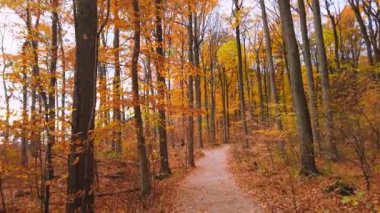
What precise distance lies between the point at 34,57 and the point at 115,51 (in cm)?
341

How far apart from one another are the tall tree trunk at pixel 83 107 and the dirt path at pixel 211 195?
160 inches

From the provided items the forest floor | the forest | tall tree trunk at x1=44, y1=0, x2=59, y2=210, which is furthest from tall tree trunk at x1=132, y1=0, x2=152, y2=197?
the forest floor

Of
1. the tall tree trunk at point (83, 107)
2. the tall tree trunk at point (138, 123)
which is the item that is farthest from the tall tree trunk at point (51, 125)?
the tall tree trunk at point (138, 123)

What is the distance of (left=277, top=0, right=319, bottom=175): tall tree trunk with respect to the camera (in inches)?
353

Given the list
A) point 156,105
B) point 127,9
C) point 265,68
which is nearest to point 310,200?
point 156,105

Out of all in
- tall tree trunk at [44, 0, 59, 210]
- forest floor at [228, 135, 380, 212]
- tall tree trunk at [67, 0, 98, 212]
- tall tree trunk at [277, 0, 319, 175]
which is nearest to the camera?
tall tree trunk at [67, 0, 98, 212]

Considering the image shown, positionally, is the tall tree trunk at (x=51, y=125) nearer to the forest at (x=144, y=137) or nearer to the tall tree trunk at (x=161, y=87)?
the forest at (x=144, y=137)

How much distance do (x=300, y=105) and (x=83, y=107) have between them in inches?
268

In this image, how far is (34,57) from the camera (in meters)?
10.9

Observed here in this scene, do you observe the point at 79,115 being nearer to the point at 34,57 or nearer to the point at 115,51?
the point at 115,51

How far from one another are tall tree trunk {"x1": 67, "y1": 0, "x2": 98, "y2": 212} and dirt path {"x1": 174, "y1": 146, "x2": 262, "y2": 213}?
4075 mm

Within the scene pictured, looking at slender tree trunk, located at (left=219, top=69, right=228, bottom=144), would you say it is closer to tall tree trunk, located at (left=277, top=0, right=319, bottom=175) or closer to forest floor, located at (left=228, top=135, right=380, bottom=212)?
forest floor, located at (left=228, top=135, right=380, bottom=212)

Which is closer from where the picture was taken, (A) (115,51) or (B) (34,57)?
(A) (115,51)

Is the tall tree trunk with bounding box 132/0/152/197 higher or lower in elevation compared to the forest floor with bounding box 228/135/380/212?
higher
